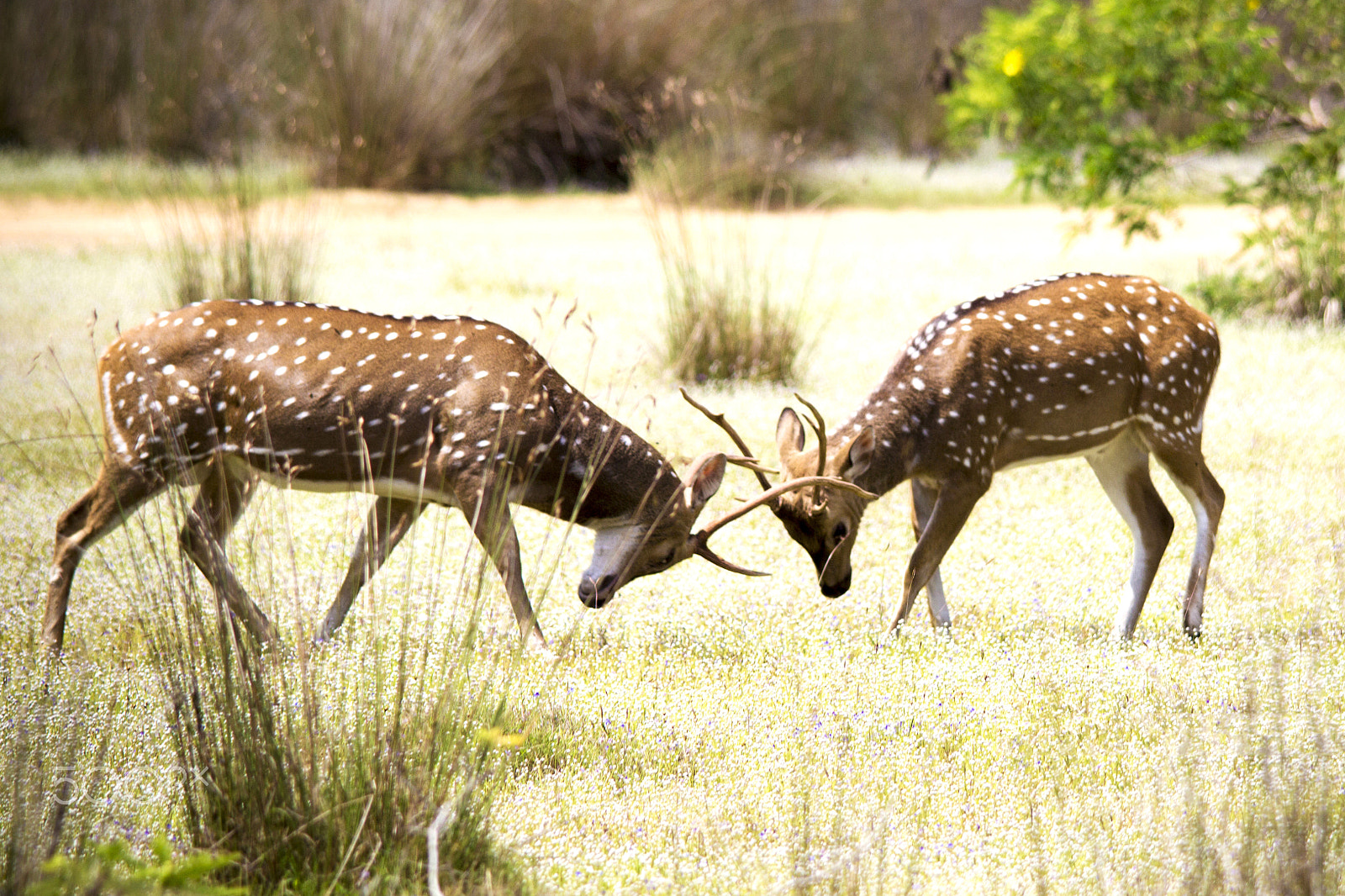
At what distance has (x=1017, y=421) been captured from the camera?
17.7 ft

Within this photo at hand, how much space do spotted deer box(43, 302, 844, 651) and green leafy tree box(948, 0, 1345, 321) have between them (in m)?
7.48

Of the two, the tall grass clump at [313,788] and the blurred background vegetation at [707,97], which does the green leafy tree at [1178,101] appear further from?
the tall grass clump at [313,788]

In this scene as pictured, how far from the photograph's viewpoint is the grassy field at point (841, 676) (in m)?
3.52

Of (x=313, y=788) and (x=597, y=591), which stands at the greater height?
(x=313, y=788)

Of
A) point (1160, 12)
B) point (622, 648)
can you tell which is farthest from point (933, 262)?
point (622, 648)

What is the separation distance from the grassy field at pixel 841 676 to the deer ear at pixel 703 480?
0.10 meters

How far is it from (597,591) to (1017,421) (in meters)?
1.71

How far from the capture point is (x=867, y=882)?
10.8 feet

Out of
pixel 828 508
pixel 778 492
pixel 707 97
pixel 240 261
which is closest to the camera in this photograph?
pixel 778 492

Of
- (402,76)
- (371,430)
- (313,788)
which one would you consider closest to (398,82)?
(402,76)

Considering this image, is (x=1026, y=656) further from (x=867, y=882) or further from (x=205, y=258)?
(x=205, y=258)

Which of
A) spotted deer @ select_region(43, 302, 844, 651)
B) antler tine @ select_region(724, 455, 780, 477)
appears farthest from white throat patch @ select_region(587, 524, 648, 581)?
antler tine @ select_region(724, 455, 780, 477)

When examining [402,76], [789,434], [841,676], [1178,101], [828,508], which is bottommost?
[841,676]

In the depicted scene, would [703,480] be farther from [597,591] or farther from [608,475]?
[597,591]
